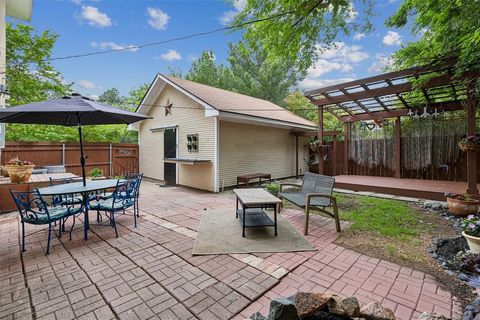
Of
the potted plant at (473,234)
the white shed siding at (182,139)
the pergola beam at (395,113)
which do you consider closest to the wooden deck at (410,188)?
the pergola beam at (395,113)

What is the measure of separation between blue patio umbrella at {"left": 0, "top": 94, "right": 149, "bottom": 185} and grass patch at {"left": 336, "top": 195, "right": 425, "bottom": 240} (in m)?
4.62

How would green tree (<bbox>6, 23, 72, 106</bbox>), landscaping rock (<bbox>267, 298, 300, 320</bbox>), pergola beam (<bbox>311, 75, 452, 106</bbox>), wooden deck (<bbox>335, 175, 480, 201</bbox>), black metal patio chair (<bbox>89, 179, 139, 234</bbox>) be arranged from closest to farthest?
1. landscaping rock (<bbox>267, 298, 300, 320</bbox>)
2. black metal patio chair (<bbox>89, 179, 139, 234</bbox>)
3. pergola beam (<bbox>311, 75, 452, 106</bbox>)
4. wooden deck (<bbox>335, 175, 480, 201</bbox>)
5. green tree (<bbox>6, 23, 72, 106</bbox>)

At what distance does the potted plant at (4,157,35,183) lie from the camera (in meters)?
5.09

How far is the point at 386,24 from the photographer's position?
5.60 metres

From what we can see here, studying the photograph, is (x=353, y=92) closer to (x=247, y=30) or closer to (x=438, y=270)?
(x=247, y=30)

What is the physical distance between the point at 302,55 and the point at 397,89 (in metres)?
2.98

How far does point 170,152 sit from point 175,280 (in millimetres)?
7491

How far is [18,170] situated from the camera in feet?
16.9

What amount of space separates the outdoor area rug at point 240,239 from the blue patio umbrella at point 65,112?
238cm

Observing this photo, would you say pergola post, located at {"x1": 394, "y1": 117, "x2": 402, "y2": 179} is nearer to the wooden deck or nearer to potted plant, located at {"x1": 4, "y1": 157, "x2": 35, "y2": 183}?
the wooden deck

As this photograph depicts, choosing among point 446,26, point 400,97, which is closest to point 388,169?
point 400,97

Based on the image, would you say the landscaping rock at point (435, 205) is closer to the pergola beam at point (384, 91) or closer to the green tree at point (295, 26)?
the pergola beam at point (384, 91)

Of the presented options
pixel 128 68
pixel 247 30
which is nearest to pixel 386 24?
pixel 247 30

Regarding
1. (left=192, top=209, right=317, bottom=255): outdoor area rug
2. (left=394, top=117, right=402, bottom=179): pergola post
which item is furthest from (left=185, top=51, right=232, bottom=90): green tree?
(left=192, top=209, right=317, bottom=255): outdoor area rug
